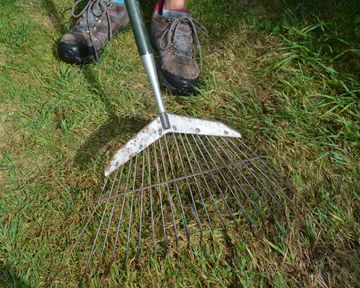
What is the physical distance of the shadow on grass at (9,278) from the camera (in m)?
1.44

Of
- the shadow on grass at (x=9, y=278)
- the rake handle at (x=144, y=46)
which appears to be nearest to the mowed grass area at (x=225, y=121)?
the shadow on grass at (x=9, y=278)

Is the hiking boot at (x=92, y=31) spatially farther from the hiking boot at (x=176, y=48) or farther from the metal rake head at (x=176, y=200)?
the metal rake head at (x=176, y=200)

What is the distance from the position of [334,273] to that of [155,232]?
64 cm

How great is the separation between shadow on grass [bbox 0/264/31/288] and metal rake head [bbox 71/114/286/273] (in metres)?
0.23

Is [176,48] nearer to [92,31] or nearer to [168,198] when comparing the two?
[92,31]

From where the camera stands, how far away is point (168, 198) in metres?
1.53

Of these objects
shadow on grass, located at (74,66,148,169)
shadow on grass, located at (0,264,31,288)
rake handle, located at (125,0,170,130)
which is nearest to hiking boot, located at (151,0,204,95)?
shadow on grass, located at (74,66,148,169)

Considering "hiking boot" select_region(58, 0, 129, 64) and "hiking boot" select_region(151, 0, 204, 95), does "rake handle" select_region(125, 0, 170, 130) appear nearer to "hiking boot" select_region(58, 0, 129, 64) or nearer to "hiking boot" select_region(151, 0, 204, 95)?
"hiking boot" select_region(151, 0, 204, 95)

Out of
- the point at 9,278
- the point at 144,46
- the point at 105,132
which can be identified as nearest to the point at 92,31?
the point at 105,132

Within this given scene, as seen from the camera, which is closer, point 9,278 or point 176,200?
point 9,278

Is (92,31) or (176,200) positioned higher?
(92,31)

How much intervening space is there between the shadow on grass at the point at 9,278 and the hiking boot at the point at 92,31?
3.66 ft

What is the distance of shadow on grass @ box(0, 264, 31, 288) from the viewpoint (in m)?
1.44

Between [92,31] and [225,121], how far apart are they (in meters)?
0.93
